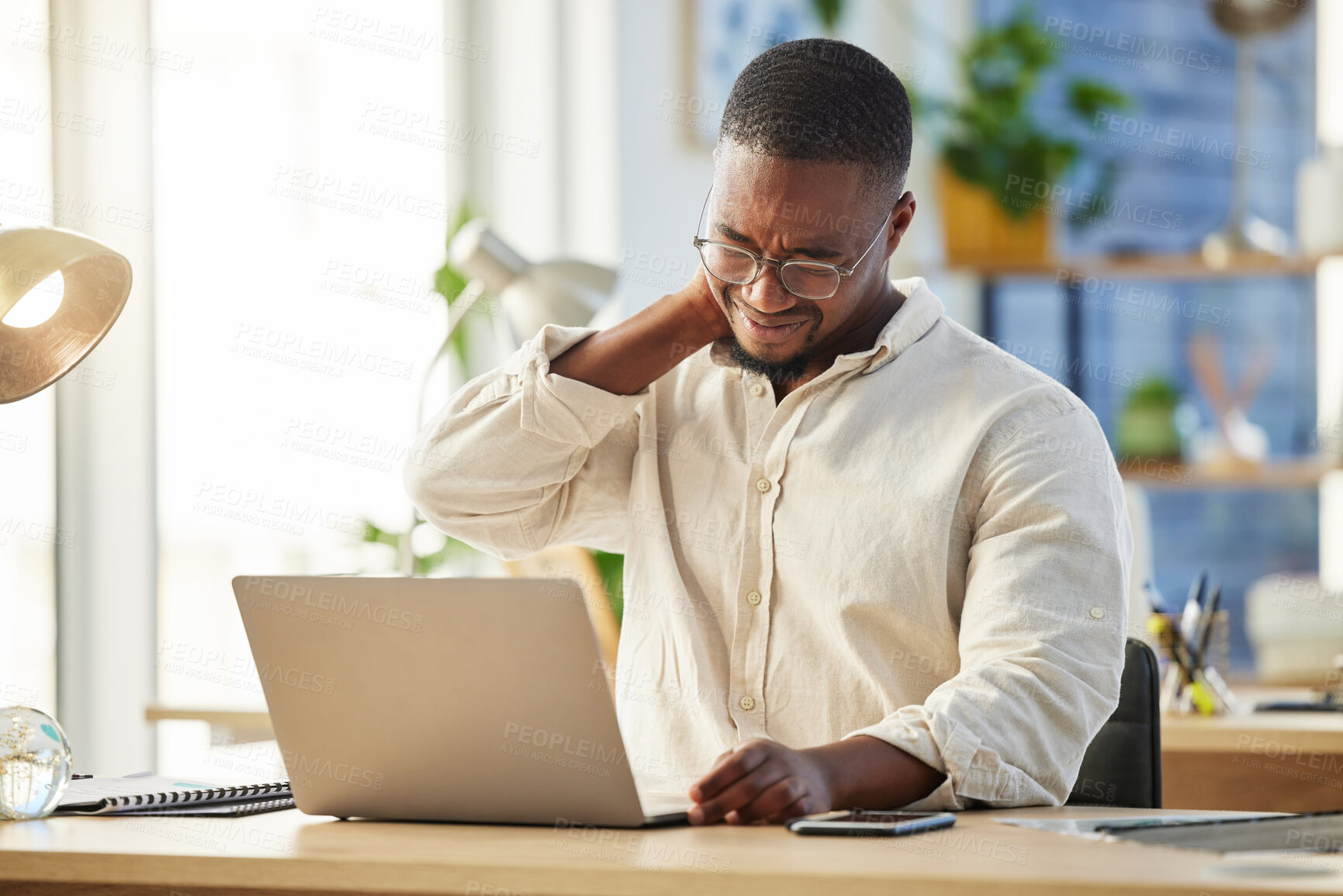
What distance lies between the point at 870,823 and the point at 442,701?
34 cm

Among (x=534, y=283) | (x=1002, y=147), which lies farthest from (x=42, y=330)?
(x=1002, y=147)

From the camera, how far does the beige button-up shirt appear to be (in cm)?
132

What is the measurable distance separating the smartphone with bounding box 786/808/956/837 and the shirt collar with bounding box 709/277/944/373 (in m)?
0.53

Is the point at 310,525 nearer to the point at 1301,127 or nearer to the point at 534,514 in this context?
the point at 534,514

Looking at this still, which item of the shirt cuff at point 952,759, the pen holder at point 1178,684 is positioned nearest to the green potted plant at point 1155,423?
the pen holder at point 1178,684

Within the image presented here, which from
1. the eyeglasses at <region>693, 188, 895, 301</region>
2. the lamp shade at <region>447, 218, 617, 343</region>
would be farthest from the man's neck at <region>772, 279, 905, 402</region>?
the lamp shade at <region>447, 218, 617, 343</region>

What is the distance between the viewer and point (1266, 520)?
4562 millimetres

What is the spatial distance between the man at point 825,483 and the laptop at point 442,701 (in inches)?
9.7

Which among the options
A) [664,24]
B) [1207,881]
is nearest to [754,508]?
[1207,881]

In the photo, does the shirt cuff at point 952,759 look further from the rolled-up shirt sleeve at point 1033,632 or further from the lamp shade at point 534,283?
the lamp shade at point 534,283

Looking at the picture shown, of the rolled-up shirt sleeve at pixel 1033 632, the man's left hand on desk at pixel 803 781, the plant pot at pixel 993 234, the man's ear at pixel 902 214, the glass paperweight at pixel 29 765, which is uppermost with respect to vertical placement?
the man's ear at pixel 902 214

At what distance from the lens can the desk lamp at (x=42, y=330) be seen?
50.7 inches

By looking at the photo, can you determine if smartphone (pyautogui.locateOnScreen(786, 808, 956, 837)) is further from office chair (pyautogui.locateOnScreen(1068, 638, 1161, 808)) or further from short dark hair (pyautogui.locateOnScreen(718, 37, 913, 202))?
short dark hair (pyautogui.locateOnScreen(718, 37, 913, 202))

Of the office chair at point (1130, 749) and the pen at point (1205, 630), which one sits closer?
the office chair at point (1130, 749)
